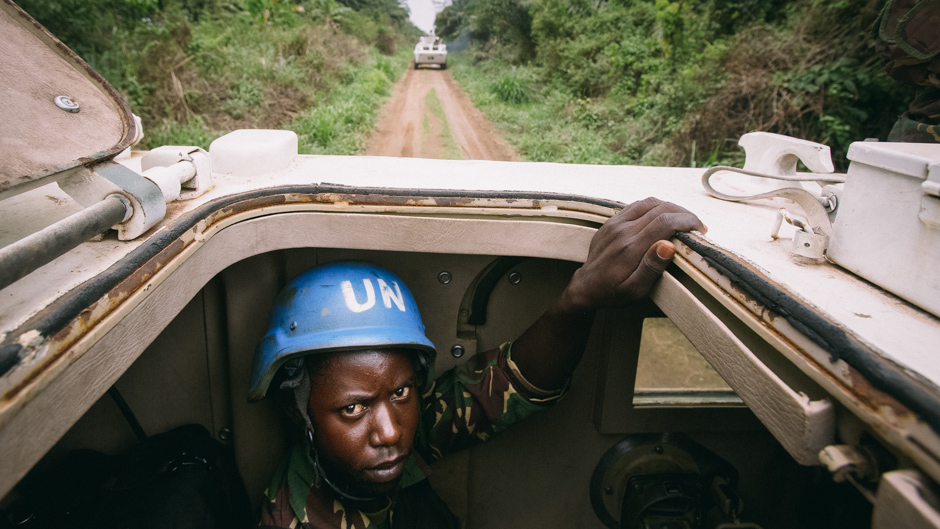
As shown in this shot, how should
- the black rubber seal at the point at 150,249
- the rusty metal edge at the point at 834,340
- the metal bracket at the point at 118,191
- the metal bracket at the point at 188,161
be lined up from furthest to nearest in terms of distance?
the metal bracket at the point at 188,161
the metal bracket at the point at 118,191
the black rubber seal at the point at 150,249
the rusty metal edge at the point at 834,340

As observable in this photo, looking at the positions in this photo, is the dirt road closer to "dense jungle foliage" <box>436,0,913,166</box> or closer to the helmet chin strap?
"dense jungle foliage" <box>436,0,913,166</box>

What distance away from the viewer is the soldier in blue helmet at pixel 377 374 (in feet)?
4.12

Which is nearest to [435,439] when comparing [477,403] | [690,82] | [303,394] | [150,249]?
[477,403]

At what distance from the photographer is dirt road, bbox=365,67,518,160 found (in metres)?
9.34

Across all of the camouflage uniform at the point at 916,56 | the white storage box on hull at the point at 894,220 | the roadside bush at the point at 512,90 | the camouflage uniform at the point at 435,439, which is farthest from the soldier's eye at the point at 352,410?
the roadside bush at the point at 512,90

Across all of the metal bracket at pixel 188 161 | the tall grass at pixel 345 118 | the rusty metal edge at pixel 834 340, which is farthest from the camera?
the tall grass at pixel 345 118

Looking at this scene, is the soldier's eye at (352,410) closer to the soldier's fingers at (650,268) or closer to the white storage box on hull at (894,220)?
the soldier's fingers at (650,268)

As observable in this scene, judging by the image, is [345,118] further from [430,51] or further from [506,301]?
[430,51]

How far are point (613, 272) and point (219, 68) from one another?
35.7 ft

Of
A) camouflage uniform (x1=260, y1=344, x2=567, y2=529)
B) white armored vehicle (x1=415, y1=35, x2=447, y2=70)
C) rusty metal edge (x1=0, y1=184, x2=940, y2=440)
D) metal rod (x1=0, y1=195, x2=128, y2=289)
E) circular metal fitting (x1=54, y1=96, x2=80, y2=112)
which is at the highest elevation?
white armored vehicle (x1=415, y1=35, x2=447, y2=70)

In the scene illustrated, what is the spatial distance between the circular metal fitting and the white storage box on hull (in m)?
1.57

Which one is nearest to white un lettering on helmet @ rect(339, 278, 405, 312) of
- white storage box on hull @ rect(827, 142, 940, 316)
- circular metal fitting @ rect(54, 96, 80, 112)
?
circular metal fitting @ rect(54, 96, 80, 112)

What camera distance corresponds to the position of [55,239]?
0.81 meters

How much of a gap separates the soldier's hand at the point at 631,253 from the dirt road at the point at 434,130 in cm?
762
